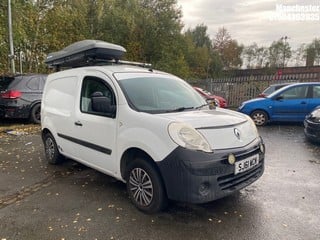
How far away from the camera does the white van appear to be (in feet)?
10.6

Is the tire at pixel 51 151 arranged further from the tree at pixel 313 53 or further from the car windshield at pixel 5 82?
the tree at pixel 313 53

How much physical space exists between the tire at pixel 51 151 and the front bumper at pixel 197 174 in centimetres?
302

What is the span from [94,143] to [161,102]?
115cm

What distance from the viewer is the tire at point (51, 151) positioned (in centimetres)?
563

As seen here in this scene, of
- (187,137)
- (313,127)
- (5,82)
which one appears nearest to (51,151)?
(187,137)

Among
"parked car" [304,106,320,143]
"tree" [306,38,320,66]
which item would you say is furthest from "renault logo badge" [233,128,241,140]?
"tree" [306,38,320,66]

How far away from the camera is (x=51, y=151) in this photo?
18.9ft

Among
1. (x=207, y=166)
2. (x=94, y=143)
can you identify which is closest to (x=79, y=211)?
(x=94, y=143)

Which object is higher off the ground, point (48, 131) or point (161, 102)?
point (161, 102)

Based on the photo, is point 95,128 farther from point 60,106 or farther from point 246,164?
point 246,164

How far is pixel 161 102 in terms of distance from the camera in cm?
409

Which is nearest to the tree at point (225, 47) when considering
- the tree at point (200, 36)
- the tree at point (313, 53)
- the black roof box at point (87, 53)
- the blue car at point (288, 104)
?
the tree at point (200, 36)

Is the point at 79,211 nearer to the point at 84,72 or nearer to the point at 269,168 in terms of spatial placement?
the point at 84,72

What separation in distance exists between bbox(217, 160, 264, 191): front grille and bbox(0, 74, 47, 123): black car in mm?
8287
